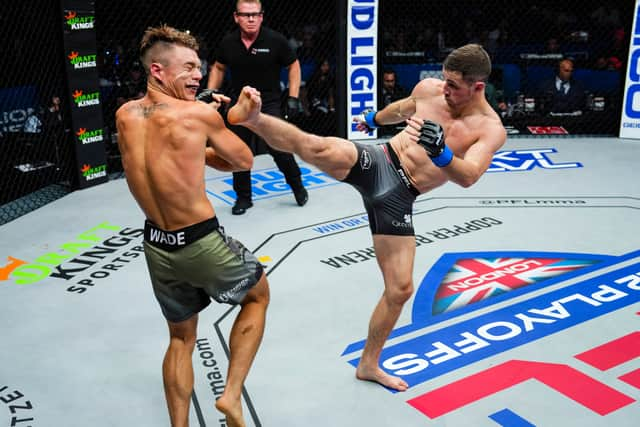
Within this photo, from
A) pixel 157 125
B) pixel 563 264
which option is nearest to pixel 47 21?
pixel 157 125

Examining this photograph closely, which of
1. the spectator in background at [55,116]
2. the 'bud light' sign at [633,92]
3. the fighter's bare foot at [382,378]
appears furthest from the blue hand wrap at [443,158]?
the 'bud light' sign at [633,92]

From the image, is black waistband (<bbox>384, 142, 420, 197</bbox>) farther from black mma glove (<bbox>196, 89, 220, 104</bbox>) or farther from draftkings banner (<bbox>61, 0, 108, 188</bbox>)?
draftkings banner (<bbox>61, 0, 108, 188</bbox>)

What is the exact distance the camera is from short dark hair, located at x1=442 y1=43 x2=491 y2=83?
2.60 meters

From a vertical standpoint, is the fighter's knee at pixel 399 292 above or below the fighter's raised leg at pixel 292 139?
below

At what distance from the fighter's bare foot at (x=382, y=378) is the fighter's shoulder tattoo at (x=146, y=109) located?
55.6 inches

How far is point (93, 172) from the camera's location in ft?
19.5

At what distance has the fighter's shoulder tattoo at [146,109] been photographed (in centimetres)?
214

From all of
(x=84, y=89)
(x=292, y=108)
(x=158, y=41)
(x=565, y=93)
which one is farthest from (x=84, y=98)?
(x=565, y=93)

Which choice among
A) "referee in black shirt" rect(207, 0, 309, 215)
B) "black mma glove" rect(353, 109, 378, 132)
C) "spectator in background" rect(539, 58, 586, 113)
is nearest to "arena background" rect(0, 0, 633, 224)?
"spectator in background" rect(539, 58, 586, 113)

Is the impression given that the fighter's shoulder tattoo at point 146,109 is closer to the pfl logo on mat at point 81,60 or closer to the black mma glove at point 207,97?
the black mma glove at point 207,97

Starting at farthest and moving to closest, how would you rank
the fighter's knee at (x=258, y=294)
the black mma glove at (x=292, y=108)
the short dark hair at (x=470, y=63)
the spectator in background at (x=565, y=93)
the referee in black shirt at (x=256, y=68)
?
the spectator in background at (x=565, y=93) < the referee in black shirt at (x=256, y=68) < the black mma glove at (x=292, y=108) < the short dark hair at (x=470, y=63) < the fighter's knee at (x=258, y=294)

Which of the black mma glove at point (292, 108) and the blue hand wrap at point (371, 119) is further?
the black mma glove at point (292, 108)

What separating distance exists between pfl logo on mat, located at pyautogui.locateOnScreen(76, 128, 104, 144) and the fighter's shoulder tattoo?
3813 mm

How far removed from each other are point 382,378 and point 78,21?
165 inches
